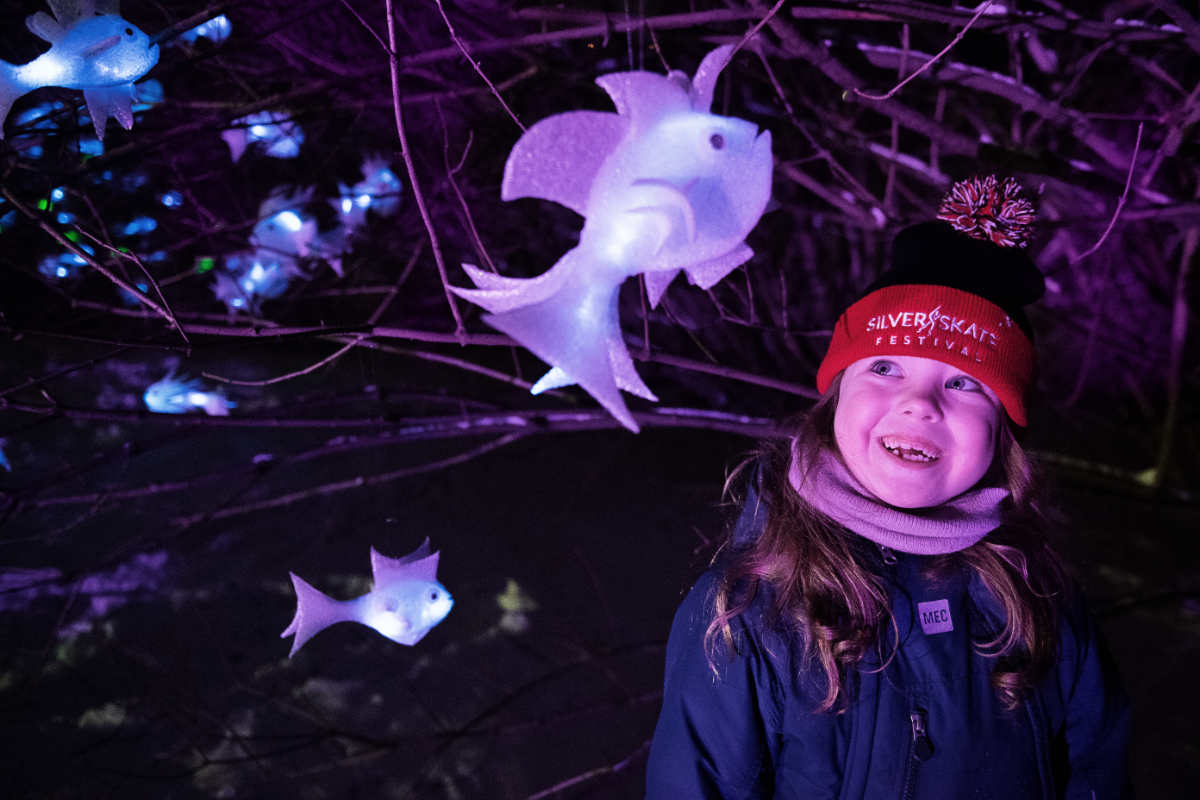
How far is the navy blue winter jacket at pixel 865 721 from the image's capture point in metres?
1.24

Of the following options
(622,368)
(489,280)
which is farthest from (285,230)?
(622,368)

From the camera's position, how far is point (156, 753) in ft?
7.80

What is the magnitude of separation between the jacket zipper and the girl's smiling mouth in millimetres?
462

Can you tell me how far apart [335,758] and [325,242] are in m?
1.79

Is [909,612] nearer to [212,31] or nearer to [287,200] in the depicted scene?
[212,31]

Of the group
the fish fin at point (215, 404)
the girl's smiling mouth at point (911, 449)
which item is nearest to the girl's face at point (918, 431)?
the girl's smiling mouth at point (911, 449)

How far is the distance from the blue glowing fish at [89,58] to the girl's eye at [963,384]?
1414mm

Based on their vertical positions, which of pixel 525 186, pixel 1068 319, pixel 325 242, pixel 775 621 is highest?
pixel 525 186

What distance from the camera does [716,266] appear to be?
852mm

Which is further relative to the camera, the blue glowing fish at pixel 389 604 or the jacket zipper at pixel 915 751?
the blue glowing fish at pixel 389 604

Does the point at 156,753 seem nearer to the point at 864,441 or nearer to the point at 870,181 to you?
the point at 864,441

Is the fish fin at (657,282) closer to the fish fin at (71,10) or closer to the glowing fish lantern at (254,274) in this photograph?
the fish fin at (71,10)

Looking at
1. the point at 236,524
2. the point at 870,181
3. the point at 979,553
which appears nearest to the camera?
the point at 979,553

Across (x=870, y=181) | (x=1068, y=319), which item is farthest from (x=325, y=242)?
(x=870, y=181)
